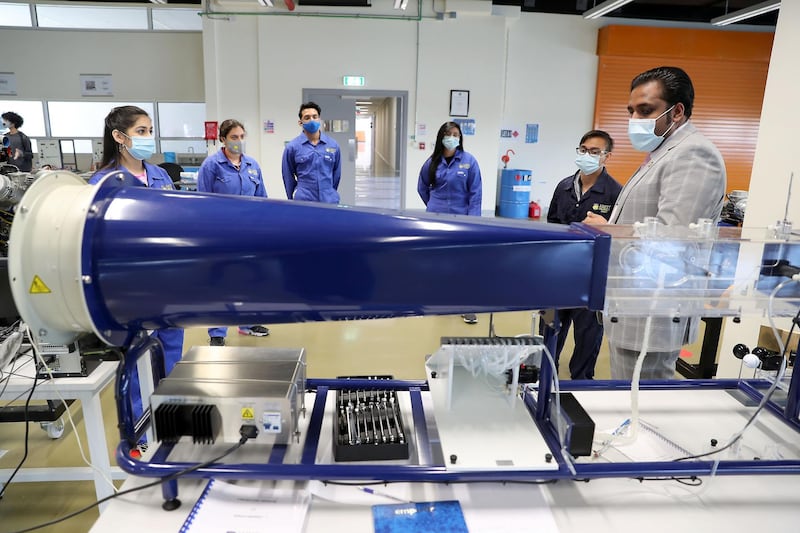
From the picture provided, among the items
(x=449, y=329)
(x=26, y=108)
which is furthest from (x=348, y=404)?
(x=26, y=108)

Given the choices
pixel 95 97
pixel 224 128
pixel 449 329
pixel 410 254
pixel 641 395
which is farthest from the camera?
pixel 95 97

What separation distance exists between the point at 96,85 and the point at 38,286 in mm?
8319

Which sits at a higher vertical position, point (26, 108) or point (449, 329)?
point (26, 108)

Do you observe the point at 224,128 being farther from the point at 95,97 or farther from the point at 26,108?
the point at 26,108

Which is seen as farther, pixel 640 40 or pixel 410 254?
pixel 640 40

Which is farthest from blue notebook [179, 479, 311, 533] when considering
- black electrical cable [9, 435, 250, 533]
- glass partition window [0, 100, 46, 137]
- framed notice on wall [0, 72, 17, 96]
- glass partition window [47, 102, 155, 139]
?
framed notice on wall [0, 72, 17, 96]

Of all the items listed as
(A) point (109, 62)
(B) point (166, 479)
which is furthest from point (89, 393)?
(A) point (109, 62)

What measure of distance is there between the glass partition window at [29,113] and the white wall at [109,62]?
12 centimetres

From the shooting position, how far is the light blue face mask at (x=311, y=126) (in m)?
4.18

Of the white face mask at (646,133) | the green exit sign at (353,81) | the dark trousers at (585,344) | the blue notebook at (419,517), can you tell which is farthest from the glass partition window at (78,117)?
the blue notebook at (419,517)

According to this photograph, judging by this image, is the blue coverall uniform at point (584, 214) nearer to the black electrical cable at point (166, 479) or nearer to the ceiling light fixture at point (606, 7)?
the black electrical cable at point (166, 479)

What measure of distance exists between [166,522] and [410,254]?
707 mm

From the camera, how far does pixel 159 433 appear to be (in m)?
1.03

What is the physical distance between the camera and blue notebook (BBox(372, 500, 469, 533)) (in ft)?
3.09
